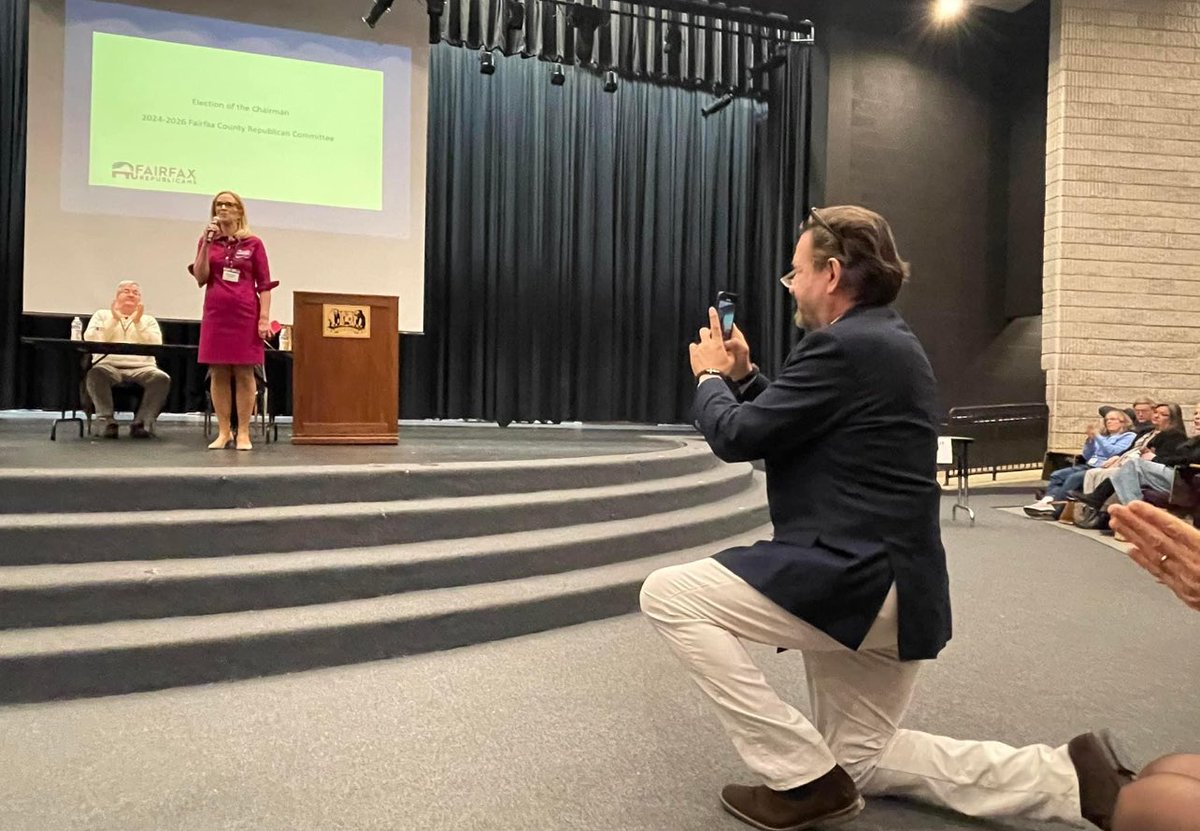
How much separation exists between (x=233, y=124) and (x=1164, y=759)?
7243 mm

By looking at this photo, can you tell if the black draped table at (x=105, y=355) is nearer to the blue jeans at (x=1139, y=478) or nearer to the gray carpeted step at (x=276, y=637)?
the gray carpeted step at (x=276, y=637)

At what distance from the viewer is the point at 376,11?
6984 mm

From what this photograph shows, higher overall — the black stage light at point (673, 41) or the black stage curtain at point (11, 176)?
the black stage light at point (673, 41)

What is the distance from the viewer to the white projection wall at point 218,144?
6.52 m

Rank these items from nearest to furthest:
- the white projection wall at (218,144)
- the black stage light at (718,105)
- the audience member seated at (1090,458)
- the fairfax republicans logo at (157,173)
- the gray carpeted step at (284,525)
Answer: the gray carpeted step at (284,525) < the white projection wall at (218,144) < the fairfax republicans logo at (157,173) < the audience member seated at (1090,458) < the black stage light at (718,105)

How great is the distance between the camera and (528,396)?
9211mm

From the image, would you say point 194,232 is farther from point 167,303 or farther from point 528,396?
point 528,396

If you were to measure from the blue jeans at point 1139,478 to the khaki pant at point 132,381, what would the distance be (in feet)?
20.9

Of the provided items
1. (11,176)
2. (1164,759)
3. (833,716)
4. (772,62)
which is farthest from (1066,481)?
(11,176)

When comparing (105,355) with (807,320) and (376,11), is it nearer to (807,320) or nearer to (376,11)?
(376,11)

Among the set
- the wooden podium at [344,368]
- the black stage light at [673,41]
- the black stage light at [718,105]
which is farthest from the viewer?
the black stage light at [718,105]

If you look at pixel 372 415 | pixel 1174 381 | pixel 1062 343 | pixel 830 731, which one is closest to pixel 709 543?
pixel 372 415

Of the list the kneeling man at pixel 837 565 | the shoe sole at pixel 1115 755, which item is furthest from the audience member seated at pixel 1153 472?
the kneeling man at pixel 837 565

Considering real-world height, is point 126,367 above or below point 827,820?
above
